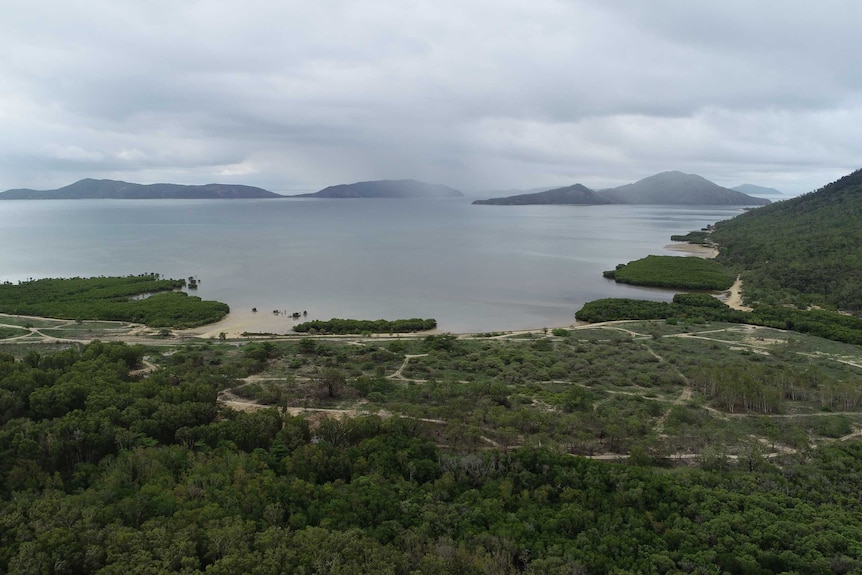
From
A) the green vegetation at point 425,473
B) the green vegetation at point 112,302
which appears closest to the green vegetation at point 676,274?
the green vegetation at point 425,473

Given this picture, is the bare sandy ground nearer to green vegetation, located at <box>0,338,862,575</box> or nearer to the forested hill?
the forested hill

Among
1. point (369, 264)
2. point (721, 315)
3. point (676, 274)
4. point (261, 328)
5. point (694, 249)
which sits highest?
point (694, 249)

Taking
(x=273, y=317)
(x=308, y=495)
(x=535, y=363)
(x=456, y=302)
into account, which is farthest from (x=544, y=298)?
(x=308, y=495)

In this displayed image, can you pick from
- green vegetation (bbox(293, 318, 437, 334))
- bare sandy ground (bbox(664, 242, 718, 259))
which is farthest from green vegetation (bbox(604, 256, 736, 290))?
green vegetation (bbox(293, 318, 437, 334))

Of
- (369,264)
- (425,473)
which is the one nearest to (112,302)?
(369,264)

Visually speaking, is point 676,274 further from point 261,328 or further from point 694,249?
point 261,328

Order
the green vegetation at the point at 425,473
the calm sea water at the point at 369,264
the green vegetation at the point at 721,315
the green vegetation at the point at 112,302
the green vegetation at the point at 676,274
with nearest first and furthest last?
the green vegetation at the point at 425,473
the green vegetation at the point at 721,315
the green vegetation at the point at 112,302
the calm sea water at the point at 369,264
the green vegetation at the point at 676,274

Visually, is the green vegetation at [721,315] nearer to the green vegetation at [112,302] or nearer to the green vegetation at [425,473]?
the green vegetation at [425,473]
